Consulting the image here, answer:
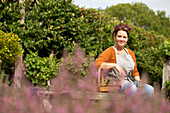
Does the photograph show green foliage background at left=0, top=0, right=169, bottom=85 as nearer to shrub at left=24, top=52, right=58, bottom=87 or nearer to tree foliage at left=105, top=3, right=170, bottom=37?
shrub at left=24, top=52, right=58, bottom=87

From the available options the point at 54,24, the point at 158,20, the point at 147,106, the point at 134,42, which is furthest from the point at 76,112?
the point at 158,20

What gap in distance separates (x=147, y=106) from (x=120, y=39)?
2193 millimetres

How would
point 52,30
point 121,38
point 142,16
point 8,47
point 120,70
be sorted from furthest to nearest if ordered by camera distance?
1. point 142,16
2. point 52,30
3. point 8,47
4. point 121,38
5. point 120,70

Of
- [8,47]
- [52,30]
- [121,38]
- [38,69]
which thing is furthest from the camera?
[52,30]

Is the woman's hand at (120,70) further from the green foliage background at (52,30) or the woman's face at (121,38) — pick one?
the green foliage background at (52,30)

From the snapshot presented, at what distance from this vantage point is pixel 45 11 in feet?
18.2

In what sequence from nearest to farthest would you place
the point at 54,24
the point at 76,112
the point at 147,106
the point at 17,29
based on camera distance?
the point at 76,112, the point at 147,106, the point at 17,29, the point at 54,24

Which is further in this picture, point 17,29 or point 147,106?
point 17,29

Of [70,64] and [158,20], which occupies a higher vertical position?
[158,20]

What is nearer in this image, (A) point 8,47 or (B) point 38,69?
(A) point 8,47

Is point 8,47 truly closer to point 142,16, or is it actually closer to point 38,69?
point 38,69

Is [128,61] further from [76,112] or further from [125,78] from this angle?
[76,112]

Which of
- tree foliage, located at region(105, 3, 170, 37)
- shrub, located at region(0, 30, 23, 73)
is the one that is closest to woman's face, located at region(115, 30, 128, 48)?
shrub, located at region(0, 30, 23, 73)

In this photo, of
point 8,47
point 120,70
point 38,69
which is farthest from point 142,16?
point 120,70
